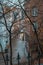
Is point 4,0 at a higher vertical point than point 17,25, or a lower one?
higher

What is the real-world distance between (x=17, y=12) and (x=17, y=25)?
2.02m

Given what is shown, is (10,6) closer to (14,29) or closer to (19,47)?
(14,29)

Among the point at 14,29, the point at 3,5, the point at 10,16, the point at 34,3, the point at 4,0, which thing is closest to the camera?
the point at 3,5

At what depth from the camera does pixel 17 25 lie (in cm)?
1273

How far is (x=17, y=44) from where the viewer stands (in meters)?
24.6

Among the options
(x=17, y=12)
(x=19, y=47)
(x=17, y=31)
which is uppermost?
(x=17, y=12)

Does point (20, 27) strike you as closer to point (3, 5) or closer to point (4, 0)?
point (4, 0)

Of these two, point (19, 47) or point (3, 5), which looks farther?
point (19, 47)

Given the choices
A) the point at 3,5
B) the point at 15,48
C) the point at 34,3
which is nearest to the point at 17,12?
the point at 3,5

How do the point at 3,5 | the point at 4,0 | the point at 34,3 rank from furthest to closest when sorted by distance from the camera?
the point at 34,3
the point at 4,0
the point at 3,5

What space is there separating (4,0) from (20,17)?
4.26 feet

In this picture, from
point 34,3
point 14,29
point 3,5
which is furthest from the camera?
point 34,3

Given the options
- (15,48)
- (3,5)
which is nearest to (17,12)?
(3,5)

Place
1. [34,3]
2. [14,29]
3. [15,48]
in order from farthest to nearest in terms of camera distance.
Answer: [15,48]
[34,3]
[14,29]
